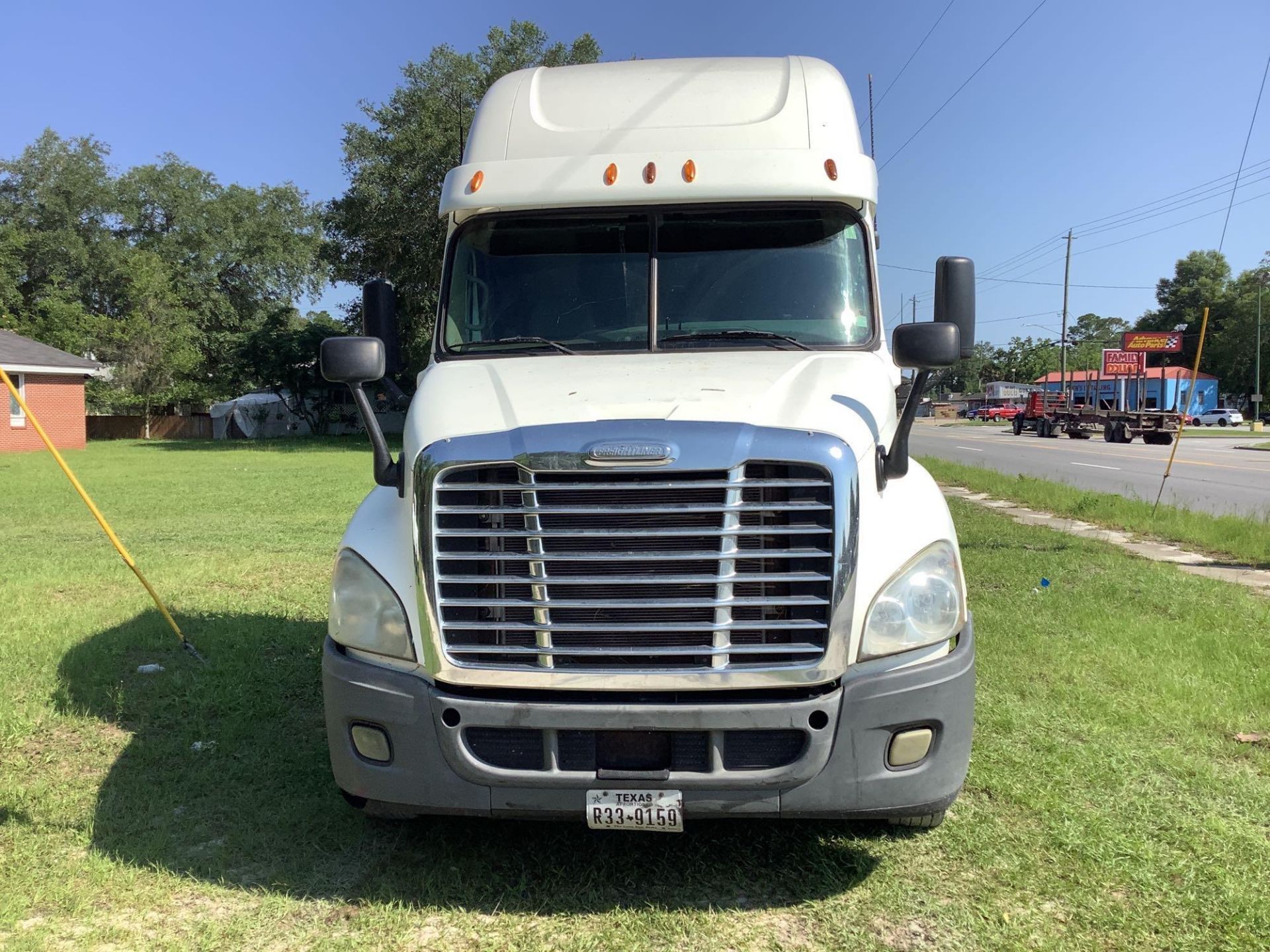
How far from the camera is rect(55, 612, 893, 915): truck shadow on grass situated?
3.36 metres

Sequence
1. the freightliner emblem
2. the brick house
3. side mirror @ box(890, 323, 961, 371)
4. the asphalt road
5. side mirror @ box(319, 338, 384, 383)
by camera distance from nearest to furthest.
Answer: the freightliner emblem → side mirror @ box(890, 323, 961, 371) → side mirror @ box(319, 338, 384, 383) → the asphalt road → the brick house

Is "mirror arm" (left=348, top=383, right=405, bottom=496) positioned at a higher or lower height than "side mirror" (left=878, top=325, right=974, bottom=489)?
lower

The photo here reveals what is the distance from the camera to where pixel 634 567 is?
3084 millimetres

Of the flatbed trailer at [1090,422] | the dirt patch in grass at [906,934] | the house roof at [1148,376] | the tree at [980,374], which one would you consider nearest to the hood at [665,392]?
the dirt patch in grass at [906,934]

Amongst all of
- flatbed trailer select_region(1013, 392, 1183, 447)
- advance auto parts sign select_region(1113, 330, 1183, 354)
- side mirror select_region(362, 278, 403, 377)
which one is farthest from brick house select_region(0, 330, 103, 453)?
advance auto parts sign select_region(1113, 330, 1183, 354)

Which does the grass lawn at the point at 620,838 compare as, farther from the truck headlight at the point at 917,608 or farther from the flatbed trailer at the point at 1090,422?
the flatbed trailer at the point at 1090,422

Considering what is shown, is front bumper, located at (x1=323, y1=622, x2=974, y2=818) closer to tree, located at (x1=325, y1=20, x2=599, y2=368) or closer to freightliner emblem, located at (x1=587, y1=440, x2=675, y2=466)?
freightliner emblem, located at (x1=587, y1=440, x2=675, y2=466)

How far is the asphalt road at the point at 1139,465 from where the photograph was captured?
15.6 m

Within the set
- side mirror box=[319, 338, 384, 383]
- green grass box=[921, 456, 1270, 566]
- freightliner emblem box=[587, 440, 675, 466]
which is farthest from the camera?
green grass box=[921, 456, 1270, 566]

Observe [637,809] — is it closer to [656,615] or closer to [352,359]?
[656,615]

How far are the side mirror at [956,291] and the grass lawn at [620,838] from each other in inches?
80.7

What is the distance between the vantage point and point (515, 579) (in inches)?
121

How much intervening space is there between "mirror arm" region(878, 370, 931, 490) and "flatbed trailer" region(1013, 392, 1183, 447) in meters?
30.3

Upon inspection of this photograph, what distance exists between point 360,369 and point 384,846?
6.25 ft
